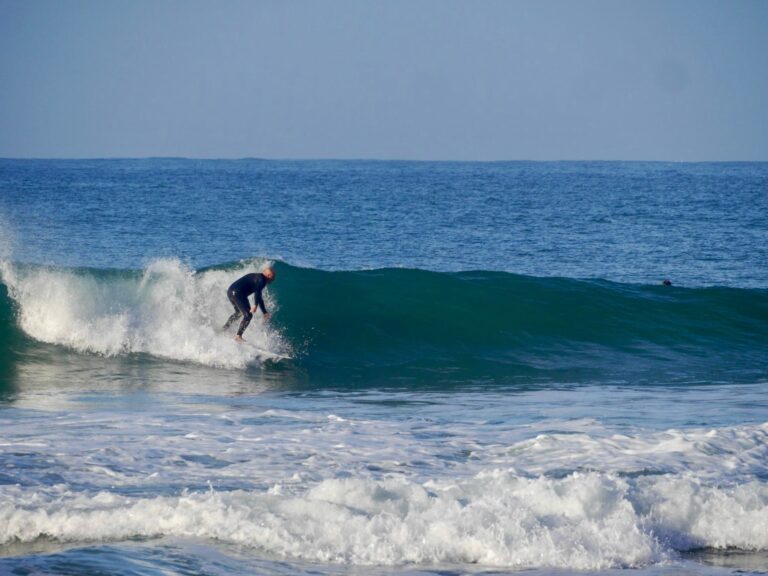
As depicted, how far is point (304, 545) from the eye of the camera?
27.2 ft

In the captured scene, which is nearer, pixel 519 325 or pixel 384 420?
pixel 384 420

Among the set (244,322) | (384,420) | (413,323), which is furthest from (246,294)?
(384,420)

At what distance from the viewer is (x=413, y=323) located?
20.4m

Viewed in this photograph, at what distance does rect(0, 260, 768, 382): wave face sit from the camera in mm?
17609

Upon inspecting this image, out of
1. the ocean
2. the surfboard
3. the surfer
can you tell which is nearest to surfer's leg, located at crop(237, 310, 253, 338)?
the surfer

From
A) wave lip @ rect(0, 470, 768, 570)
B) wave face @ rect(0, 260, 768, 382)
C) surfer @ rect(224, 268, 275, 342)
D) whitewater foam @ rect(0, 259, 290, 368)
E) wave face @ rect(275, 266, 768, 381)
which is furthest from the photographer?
wave face @ rect(275, 266, 768, 381)

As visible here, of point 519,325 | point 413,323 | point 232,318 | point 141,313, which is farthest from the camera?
point 519,325

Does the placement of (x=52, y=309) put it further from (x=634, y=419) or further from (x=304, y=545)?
(x=304, y=545)

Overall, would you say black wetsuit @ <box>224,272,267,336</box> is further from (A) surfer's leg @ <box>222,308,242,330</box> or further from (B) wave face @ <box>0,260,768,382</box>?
(B) wave face @ <box>0,260,768,382</box>

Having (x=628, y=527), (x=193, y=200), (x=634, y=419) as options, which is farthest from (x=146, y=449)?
(x=193, y=200)

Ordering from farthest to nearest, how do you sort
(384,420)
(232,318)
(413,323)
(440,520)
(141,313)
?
(413,323)
(141,313)
(232,318)
(384,420)
(440,520)

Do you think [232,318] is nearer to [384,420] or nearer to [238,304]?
[238,304]

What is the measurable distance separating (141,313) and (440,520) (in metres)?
11.1

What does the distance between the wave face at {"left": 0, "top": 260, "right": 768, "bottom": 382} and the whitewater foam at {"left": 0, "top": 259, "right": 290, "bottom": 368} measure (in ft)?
0.08
